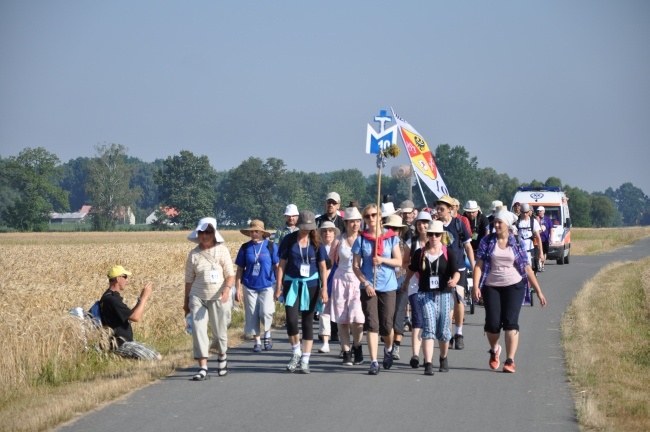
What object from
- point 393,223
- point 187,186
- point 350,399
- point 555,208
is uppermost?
point 187,186

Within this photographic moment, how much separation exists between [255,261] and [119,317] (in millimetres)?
1877

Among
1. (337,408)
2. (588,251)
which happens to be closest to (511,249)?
(337,408)

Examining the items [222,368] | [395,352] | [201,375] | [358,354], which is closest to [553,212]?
[395,352]

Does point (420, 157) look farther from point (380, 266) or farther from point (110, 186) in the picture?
point (110, 186)

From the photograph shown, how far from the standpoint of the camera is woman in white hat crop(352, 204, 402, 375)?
1160 cm

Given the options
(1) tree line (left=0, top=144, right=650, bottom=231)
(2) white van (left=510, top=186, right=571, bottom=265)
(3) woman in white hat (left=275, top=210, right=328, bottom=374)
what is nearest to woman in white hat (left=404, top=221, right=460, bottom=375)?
(3) woman in white hat (left=275, top=210, right=328, bottom=374)

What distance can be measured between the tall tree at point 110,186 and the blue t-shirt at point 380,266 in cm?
12274

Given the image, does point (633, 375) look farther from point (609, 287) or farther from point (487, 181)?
point (487, 181)

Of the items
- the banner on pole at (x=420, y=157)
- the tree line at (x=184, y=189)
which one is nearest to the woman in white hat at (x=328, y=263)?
the banner on pole at (x=420, y=157)

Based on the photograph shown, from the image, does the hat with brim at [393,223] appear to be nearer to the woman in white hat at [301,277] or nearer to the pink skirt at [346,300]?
the pink skirt at [346,300]

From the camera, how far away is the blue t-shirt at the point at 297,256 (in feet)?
39.7

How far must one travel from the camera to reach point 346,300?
38.7ft

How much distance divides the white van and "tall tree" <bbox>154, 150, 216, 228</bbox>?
89517mm

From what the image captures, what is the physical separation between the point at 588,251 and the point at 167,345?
37271 millimetres
